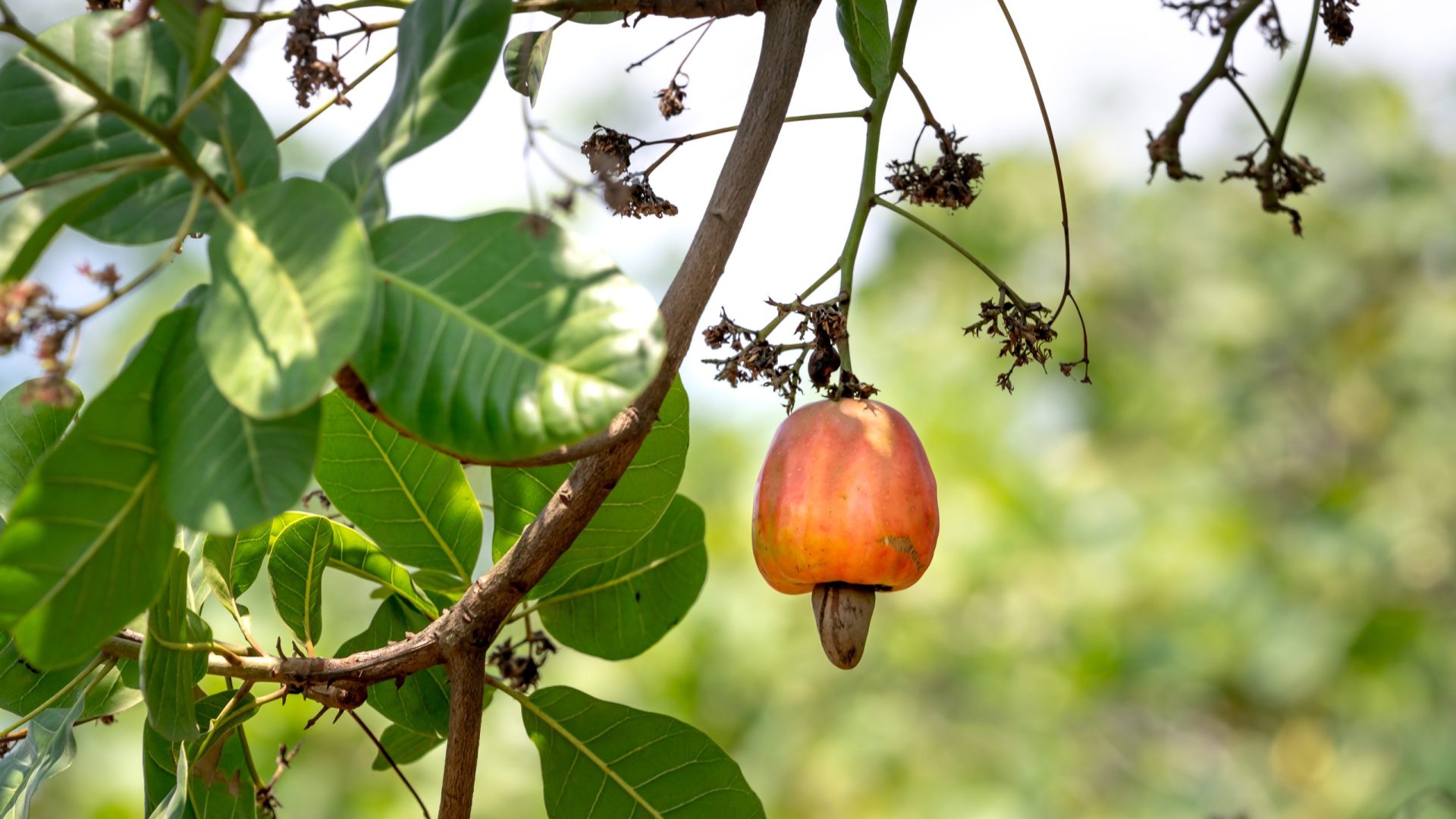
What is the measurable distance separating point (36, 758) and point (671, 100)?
0.65 meters

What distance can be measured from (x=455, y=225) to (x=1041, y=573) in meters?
6.10

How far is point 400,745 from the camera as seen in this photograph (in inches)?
37.9

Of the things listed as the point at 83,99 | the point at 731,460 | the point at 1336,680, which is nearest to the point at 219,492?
the point at 83,99

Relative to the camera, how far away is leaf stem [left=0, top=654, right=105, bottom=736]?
2.53ft

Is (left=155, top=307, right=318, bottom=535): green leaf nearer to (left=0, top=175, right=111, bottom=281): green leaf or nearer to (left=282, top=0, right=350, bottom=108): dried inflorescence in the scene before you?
(left=0, top=175, right=111, bottom=281): green leaf

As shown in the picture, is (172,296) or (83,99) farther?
(172,296)

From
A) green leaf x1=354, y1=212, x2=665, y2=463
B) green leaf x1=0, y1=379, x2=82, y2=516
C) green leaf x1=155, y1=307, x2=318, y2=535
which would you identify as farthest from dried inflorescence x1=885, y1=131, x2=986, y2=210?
green leaf x1=0, y1=379, x2=82, y2=516

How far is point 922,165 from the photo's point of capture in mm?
889

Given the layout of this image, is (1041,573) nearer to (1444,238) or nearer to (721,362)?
(1444,238)

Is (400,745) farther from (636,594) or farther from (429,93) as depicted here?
(429,93)

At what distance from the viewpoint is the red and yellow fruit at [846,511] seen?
29.6 inches

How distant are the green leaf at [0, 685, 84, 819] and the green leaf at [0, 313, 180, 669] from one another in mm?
293

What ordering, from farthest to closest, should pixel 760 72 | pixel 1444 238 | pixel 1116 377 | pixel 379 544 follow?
pixel 1116 377 < pixel 1444 238 < pixel 379 544 < pixel 760 72

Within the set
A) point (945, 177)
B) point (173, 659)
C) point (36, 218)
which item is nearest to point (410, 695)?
point (173, 659)
